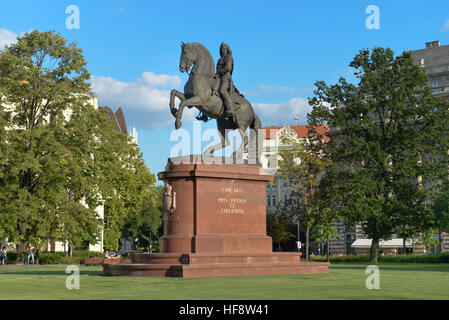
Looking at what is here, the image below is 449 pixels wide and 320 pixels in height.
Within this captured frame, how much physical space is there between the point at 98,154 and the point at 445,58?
5346cm

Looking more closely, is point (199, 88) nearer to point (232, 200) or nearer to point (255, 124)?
point (255, 124)

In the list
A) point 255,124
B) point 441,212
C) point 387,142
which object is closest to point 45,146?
point 255,124

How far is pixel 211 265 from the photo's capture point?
21.1 meters

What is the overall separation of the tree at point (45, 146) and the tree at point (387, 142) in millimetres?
18575

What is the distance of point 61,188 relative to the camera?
154ft

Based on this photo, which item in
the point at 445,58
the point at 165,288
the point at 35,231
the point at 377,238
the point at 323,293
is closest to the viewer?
the point at 323,293

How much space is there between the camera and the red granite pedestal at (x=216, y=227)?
2217cm

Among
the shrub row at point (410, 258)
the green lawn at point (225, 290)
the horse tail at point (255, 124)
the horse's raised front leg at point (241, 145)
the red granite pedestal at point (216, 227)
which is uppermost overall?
the horse tail at point (255, 124)

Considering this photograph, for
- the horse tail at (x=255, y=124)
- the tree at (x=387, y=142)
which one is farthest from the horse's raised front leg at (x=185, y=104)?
the tree at (x=387, y=142)

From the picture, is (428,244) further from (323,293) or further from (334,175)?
(323,293)

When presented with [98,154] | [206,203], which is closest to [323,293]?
[206,203]

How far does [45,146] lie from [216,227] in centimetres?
2441

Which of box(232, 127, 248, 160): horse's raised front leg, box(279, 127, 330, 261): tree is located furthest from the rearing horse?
box(279, 127, 330, 261): tree

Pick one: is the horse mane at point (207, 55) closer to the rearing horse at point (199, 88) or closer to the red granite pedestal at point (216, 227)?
the rearing horse at point (199, 88)
